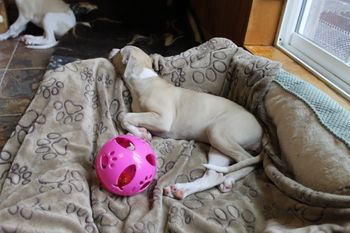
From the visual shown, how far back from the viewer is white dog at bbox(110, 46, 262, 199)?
1.55m

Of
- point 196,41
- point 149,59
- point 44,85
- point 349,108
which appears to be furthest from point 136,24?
point 349,108

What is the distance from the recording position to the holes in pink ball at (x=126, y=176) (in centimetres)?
128

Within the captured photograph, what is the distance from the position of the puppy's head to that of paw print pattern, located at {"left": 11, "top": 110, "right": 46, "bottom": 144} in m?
0.47

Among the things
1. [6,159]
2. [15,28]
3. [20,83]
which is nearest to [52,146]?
[6,159]

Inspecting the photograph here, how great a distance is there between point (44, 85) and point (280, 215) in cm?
121

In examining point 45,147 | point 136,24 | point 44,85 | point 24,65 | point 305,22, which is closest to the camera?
point 45,147

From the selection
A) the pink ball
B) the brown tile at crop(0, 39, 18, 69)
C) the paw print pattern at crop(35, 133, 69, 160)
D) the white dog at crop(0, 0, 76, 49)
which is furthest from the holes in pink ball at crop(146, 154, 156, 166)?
the white dog at crop(0, 0, 76, 49)

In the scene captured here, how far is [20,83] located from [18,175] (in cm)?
112

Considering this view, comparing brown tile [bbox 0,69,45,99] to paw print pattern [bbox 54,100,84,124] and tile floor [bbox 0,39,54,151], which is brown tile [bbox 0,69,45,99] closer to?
tile floor [bbox 0,39,54,151]

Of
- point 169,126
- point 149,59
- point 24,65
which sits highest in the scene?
point 149,59

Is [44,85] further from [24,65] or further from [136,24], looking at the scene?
[136,24]

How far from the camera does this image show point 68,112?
65.6 inches

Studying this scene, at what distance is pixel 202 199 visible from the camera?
4.58ft

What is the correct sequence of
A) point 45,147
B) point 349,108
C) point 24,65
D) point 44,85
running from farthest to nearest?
point 24,65 < point 44,85 < point 349,108 < point 45,147
